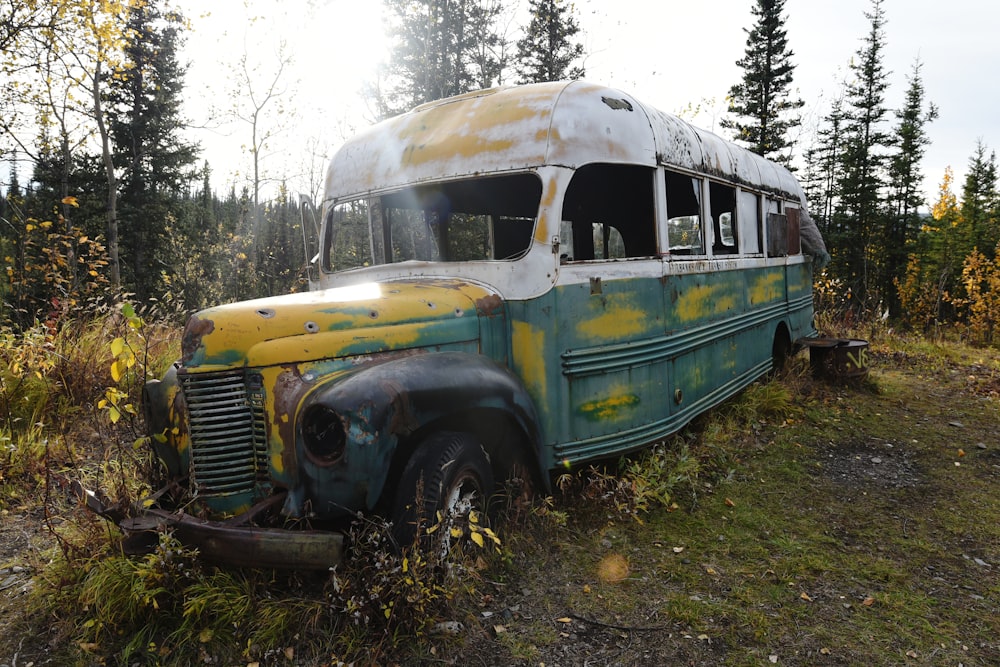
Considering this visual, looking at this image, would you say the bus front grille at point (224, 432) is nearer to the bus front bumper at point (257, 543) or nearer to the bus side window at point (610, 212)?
the bus front bumper at point (257, 543)

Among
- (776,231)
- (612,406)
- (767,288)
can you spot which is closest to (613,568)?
(612,406)

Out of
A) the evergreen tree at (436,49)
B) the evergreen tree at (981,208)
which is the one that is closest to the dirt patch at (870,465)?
the evergreen tree at (436,49)

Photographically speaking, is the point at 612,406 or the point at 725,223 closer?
the point at 612,406

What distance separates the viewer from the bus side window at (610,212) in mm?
4000

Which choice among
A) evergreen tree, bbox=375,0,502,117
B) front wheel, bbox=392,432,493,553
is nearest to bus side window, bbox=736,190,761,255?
front wheel, bbox=392,432,493,553

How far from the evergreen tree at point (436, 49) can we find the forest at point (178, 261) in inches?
2.2

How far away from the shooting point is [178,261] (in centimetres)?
1703

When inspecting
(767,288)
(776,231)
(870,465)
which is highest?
(776,231)

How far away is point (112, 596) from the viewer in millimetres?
2666

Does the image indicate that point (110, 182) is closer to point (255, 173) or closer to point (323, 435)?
point (255, 173)

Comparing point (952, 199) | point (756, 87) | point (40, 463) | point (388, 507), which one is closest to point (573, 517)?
point (388, 507)

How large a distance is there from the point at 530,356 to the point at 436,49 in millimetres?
15609

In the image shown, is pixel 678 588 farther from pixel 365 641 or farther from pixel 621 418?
pixel 365 641

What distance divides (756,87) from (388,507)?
27299 mm
